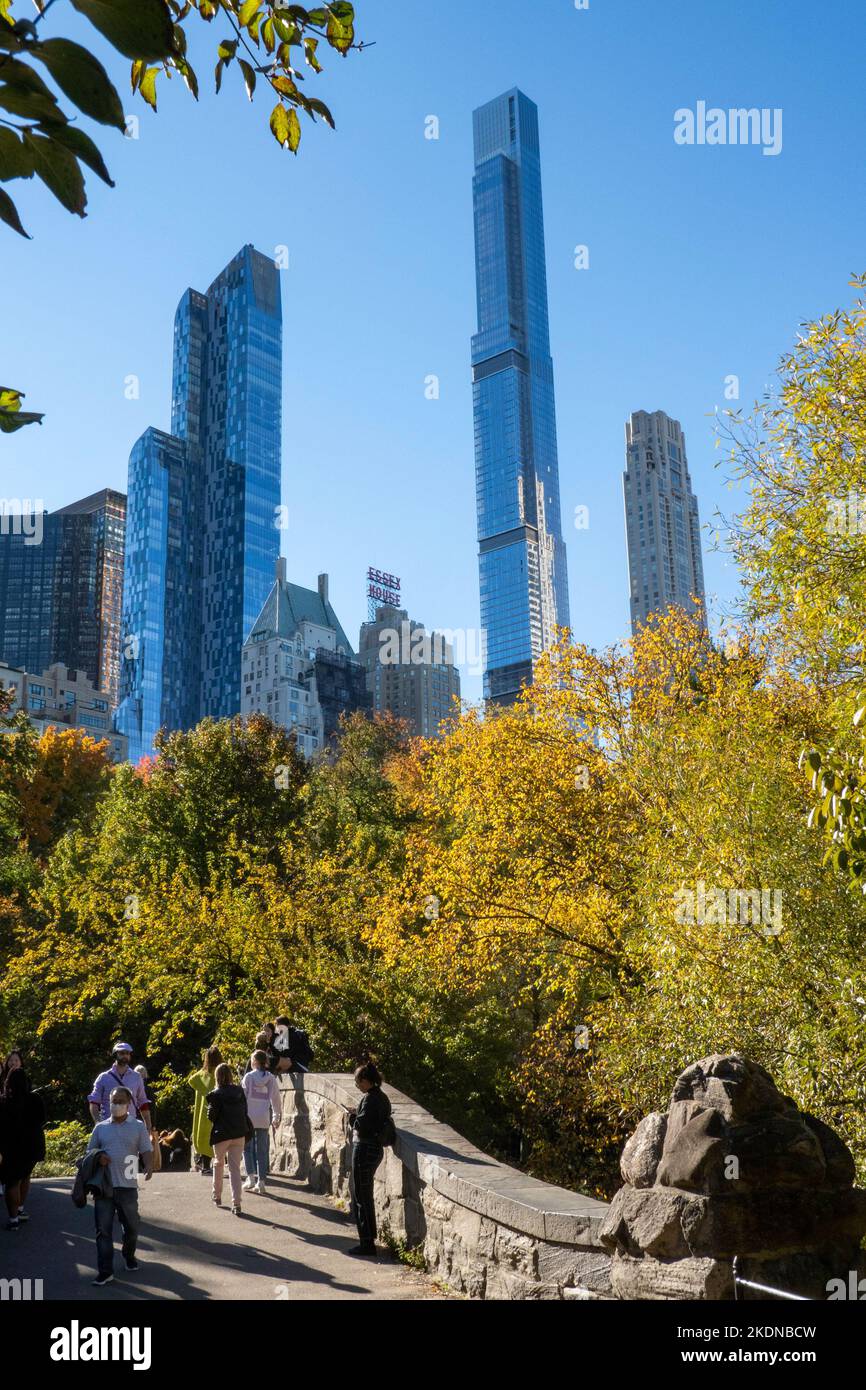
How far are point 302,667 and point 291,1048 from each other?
163 meters

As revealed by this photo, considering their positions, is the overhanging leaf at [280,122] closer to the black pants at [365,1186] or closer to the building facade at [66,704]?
the black pants at [365,1186]

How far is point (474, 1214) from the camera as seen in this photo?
324 inches

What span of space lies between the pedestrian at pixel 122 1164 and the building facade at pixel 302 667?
502 ft

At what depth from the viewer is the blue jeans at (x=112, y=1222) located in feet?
28.8

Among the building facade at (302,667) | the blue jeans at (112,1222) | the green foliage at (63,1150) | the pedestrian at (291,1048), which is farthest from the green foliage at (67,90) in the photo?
the building facade at (302,667)

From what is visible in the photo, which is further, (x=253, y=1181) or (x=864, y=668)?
(x=253, y=1181)

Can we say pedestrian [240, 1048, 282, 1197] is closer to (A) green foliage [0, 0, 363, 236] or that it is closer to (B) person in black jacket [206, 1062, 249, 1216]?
A: (B) person in black jacket [206, 1062, 249, 1216]

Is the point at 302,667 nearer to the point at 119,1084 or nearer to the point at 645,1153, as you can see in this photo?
the point at 119,1084

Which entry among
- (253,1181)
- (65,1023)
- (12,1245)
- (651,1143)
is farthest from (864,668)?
(65,1023)

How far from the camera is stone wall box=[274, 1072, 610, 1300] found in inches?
273

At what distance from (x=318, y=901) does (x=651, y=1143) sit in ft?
53.6

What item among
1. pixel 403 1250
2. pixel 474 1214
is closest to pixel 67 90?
pixel 474 1214

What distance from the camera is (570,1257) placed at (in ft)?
22.8
